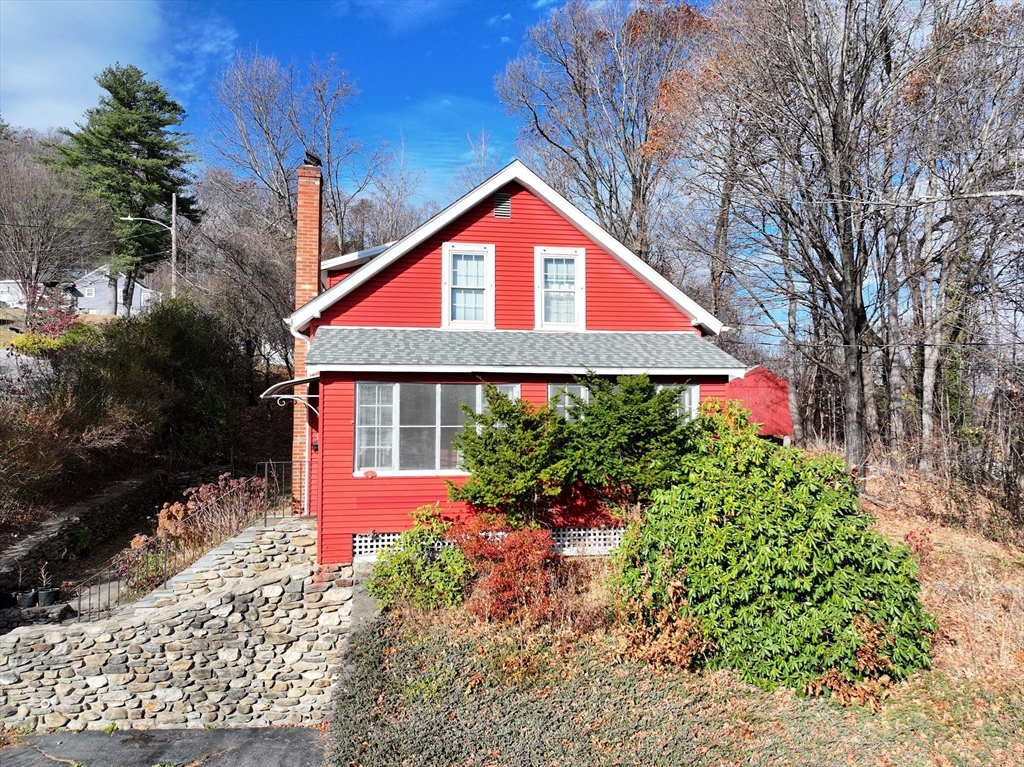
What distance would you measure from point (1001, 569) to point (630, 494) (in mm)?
6708

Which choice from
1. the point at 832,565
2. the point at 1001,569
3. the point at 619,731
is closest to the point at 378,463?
the point at 619,731

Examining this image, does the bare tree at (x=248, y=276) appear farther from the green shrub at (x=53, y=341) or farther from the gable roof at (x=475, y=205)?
the gable roof at (x=475, y=205)

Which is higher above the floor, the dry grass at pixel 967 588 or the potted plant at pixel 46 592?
the dry grass at pixel 967 588

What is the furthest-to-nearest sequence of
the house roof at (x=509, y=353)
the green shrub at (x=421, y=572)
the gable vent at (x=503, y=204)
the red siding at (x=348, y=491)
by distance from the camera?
1. the gable vent at (x=503, y=204)
2. the red siding at (x=348, y=491)
3. the house roof at (x=509, y=353)
4. the green shrub at (x=421, y=572)

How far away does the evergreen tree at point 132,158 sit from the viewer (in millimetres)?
32188

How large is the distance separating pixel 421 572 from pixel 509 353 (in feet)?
13.9

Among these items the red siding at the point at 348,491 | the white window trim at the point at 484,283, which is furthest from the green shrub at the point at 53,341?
the white window trim at the point at 484,283

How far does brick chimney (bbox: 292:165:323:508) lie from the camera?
14055 mm

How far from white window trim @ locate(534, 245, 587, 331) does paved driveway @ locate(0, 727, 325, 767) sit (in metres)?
8.56

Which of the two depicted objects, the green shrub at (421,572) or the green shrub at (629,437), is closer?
the green shrub at (421,572)

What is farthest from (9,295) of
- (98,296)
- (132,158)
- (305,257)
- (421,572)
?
(421,572)

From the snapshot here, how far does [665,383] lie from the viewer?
1143 cm

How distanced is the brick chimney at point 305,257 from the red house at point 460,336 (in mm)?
901

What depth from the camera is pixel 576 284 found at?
12.4 metres
